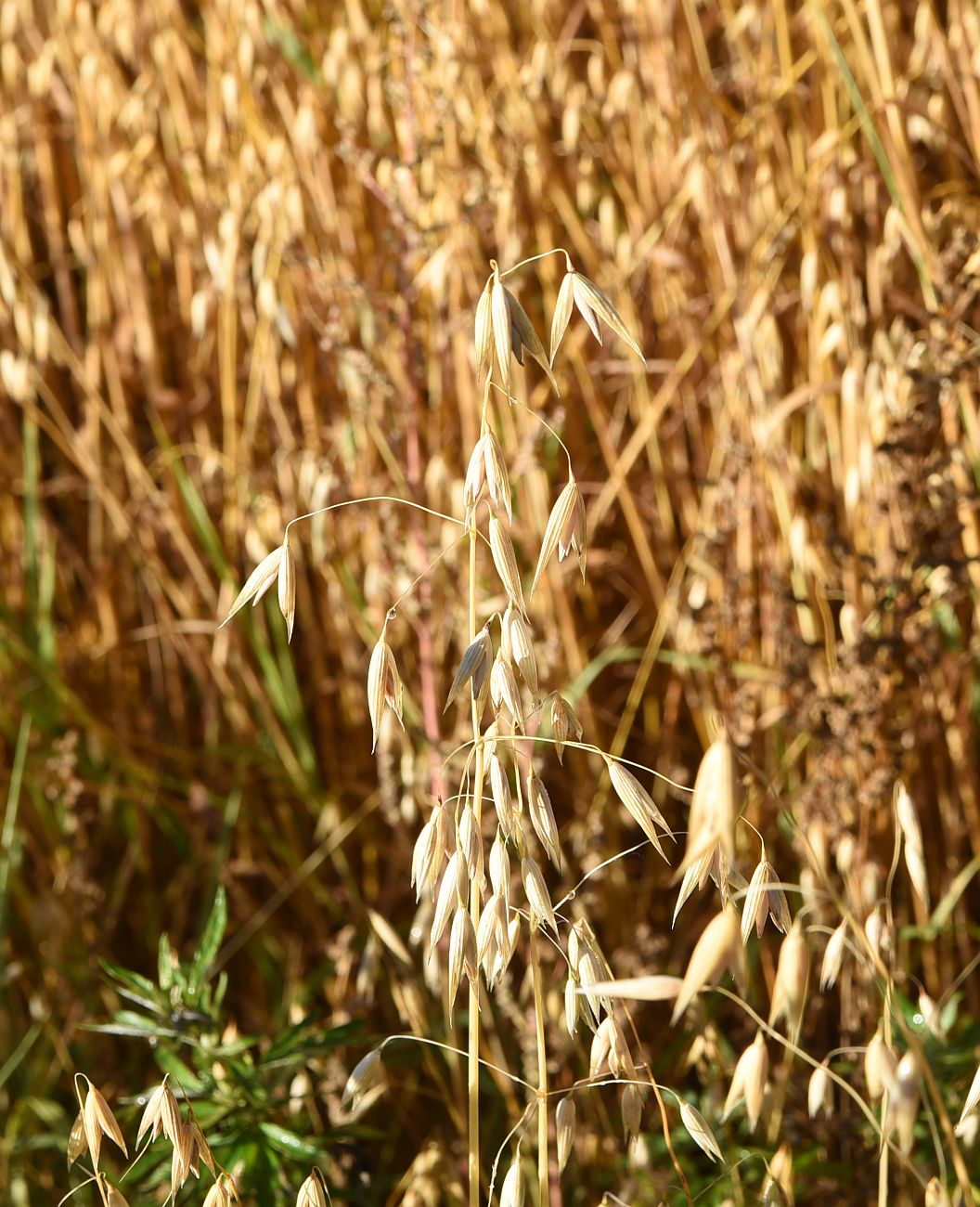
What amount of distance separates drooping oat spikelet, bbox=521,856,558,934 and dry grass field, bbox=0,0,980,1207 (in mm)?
224

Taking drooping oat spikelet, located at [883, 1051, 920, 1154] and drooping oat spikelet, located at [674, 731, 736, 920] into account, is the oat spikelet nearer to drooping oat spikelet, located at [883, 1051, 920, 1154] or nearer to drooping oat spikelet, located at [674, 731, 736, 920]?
drooping oat spikelet, located at [674, 731, 736, 920]

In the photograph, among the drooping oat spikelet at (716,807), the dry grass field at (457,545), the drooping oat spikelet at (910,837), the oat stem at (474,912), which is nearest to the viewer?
the drooping oat spikelet at (716,807)

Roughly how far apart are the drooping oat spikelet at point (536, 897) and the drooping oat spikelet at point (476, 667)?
75 mm

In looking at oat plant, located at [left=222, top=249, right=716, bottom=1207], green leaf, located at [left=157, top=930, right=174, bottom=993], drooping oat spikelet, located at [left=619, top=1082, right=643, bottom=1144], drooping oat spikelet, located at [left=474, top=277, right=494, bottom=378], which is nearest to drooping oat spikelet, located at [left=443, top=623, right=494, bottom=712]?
oat plant, located at [left=222, top=249, right=716, bottom=1207]

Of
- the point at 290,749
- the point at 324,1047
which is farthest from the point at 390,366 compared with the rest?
the point at 324,1047

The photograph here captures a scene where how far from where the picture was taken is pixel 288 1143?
686 millimetres

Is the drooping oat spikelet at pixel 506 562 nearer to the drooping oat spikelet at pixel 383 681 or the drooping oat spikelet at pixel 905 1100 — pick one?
the drooping oat spikelet at pixel 383 681

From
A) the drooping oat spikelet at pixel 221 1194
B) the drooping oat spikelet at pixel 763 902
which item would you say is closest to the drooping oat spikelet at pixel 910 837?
the drooping oat spikelet at pixel 763 902

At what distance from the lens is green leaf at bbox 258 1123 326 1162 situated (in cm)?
68

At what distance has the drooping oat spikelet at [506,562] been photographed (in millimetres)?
465

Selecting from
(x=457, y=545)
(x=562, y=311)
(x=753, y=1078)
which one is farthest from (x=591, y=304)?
(x=457, y=545)

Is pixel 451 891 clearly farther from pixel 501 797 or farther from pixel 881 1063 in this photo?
pixel 881 1063

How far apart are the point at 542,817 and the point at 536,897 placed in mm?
33

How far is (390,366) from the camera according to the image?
1110 millimetres
